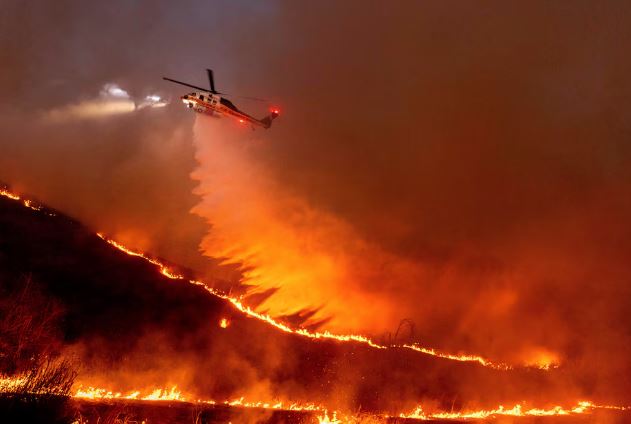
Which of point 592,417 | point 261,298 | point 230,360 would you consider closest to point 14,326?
point 230,360

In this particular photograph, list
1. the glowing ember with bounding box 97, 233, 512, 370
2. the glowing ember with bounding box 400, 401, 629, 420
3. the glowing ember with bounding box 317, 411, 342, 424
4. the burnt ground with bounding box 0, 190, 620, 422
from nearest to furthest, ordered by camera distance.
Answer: the glowing ember with bounding box 317, 411, 342, 424 < the burnt ground with bounding box 0, 190, 620, 422 < the glowing ember with bounding box 400, 401, 629, 420 < the glowing ember with bounding box 97, 233, 512, 370

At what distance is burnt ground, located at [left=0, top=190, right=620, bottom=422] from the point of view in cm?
3016

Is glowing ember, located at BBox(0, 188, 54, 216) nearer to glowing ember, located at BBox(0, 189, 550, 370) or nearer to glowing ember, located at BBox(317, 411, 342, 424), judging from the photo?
glowing ember, located at BBox(0, 189, 550, 370)

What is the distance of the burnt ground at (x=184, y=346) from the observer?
30156 millimetres

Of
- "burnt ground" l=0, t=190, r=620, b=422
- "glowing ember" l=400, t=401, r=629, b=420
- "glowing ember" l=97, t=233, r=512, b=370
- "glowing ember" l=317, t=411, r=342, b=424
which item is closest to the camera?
"glowing ember" l=317, t=411, r=342, b=424

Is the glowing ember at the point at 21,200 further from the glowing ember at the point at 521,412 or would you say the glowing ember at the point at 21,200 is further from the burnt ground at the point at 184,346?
the glowing ember at the point at 521,412

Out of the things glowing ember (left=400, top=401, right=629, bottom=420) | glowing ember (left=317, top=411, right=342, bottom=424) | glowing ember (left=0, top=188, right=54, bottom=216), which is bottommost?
glowing ember (left=317, top=411, right=342, bottom=424)

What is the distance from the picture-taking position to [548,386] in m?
51.8

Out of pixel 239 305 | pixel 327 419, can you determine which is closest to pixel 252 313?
pixel 239 305

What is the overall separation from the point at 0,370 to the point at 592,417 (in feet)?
156

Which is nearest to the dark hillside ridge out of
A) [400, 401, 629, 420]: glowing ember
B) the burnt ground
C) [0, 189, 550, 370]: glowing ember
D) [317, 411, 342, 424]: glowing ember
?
the burnt ground

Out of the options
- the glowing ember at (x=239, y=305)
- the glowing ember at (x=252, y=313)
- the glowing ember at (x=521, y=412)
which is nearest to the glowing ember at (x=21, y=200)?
the glowing ember at (x=239, y=305)

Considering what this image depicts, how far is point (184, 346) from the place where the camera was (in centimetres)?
3388

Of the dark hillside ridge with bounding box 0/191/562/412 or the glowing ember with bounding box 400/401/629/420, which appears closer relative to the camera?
the dark hillside ridge with bounding box 0/191/562/412
